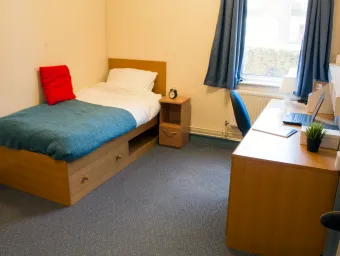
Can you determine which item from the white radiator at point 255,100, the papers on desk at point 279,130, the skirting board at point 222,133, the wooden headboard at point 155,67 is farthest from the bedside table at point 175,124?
the papers on desk at point 279,130

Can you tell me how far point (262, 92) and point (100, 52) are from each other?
2093 millimetres

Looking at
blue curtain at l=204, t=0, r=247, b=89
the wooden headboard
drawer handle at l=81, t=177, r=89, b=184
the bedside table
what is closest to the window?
blue curtain at l=204, t=0, r=247, b=89

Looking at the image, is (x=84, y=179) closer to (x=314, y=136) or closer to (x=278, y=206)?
(x=278, y=206)

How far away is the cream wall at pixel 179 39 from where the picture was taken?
3.72 meters

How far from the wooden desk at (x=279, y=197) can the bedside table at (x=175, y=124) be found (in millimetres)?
1689

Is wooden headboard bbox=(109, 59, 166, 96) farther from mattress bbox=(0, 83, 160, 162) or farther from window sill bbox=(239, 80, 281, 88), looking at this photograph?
window sill bbox=(239, 80, 281, 88)

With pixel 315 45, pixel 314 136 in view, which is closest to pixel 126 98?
pixel 315 45

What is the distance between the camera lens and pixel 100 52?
4168 millimetres

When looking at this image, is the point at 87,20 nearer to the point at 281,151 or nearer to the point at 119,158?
the point at 119,158

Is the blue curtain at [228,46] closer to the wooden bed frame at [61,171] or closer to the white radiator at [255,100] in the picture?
the white radiator at [255,100]

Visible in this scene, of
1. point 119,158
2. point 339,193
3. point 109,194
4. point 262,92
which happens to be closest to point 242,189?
point 339,193

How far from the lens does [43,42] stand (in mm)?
3326

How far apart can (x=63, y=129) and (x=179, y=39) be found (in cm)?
190

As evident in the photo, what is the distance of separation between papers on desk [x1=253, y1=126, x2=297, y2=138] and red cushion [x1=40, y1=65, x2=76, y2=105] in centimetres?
211
